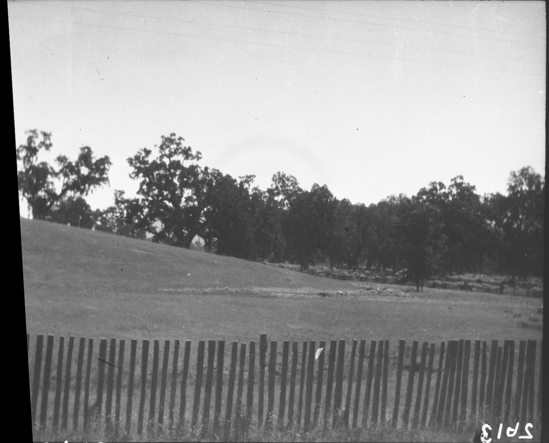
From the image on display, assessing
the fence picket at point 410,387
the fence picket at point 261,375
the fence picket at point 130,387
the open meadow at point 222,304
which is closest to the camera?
the fence picket at point 130,387

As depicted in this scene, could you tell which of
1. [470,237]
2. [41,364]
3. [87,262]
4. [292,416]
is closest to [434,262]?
[470,237]

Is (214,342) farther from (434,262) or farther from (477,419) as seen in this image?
(477,419)

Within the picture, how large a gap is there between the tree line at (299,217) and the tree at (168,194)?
10 millimetres

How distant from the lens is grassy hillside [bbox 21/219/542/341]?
5.11 metres

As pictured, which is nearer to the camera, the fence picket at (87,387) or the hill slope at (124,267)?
the fence picket at (87,387)

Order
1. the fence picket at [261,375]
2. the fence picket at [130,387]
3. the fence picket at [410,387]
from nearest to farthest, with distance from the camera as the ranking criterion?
the fence picket at [130,387]
the fence picket at [261,375]
the fence picket at [410,387]

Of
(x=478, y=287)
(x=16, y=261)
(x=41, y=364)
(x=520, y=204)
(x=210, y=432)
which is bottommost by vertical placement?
(x=210, y=432)

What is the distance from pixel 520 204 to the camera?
5180mm

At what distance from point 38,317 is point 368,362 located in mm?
3412

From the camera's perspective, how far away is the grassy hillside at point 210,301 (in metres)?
5.11

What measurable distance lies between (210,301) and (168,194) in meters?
1.17

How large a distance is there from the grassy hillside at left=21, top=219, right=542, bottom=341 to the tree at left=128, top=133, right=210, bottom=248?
0.63 ft

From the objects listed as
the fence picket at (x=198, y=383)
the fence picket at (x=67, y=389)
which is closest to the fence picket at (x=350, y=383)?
the fence picket at (x=198, y=383)

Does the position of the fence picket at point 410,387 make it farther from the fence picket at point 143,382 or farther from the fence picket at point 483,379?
the fence picket at point 143,382
